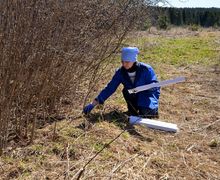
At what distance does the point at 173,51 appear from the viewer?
11758 millimetres

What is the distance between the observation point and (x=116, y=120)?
4.66 metres

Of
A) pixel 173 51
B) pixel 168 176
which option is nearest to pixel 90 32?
A: pixel 168 176

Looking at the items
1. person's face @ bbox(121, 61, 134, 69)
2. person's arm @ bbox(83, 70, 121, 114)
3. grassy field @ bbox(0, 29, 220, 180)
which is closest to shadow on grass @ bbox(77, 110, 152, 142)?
grassy field @ bbox(0, 29, 220, 180)

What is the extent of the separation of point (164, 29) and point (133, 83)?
20596mm

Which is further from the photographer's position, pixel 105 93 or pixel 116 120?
pixel 105 93

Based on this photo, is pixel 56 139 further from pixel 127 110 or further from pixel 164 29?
pixel 164 29

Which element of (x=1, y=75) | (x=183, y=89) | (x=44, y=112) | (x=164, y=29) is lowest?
(x=164, y=29)

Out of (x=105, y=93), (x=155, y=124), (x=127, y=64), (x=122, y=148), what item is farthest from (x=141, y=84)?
(x=122, y=148)

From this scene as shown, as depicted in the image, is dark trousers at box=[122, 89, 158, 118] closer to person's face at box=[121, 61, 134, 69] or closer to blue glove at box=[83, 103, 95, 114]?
person's face at box=[121, 61, 134, 69]

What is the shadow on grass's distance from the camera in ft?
14.0

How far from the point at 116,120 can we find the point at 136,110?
0.31 m

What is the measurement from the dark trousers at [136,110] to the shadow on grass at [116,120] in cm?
9

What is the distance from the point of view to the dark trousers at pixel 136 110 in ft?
15.6

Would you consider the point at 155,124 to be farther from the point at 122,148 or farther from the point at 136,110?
the point at 122,148
